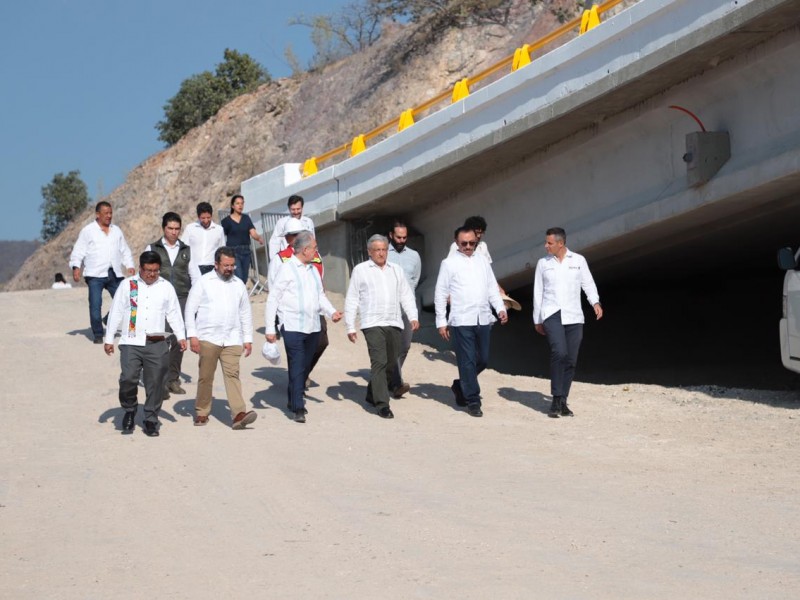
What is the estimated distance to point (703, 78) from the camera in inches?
540

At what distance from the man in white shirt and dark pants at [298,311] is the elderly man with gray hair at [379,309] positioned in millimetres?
357

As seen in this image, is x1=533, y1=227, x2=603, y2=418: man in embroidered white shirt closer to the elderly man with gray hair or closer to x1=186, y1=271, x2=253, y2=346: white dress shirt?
the elderly man with gray hair

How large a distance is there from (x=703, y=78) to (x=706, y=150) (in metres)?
0.89

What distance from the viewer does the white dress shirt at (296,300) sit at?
37.9 feet

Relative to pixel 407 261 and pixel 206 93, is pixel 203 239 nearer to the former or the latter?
pixel 407 261

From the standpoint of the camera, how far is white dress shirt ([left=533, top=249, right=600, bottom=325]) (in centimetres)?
1184

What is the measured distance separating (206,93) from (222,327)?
31833 millimetres

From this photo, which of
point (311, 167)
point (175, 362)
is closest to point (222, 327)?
point (175, 362)

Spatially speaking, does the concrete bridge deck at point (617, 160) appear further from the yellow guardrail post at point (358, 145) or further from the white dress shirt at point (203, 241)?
the white dress shirt at point (203, 241)

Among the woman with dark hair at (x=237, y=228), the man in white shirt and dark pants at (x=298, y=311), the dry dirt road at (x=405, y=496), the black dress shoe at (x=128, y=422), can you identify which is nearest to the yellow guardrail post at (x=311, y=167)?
the woman with dark hair at (x=237, y=228)

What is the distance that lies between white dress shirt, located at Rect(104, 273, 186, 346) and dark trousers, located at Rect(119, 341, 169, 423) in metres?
0.08

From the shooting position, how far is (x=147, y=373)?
423 inches

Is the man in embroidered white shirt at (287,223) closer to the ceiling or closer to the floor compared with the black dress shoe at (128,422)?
closer to the ceiling

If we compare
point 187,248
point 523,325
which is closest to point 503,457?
point 187,248
